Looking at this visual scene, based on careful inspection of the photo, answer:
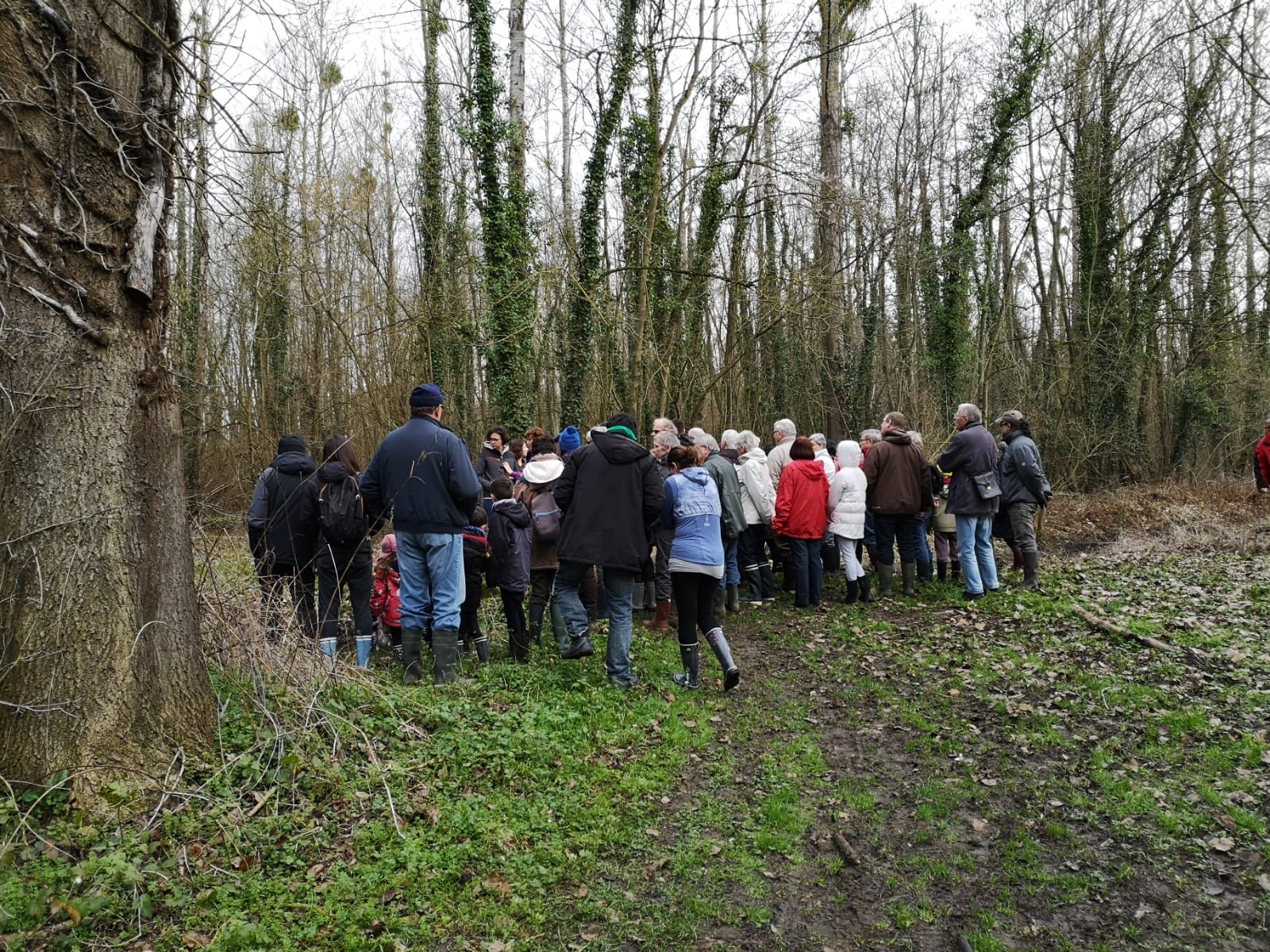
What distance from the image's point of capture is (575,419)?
13.8 m

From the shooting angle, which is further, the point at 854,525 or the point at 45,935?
the point at 854,525

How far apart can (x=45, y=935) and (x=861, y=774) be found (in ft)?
14.5

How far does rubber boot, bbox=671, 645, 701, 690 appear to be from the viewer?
21.5 feet

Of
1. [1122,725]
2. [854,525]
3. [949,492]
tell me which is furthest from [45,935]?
[949,492]

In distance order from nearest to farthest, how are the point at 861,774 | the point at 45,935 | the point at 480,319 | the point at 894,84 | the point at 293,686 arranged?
the point at 45,935
the point at 293,686
the point at 861,774
the point at 480,319
the point at 894,84

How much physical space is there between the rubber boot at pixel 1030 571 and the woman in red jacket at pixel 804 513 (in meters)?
2.60

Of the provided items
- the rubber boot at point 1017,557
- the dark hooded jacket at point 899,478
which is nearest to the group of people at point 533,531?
the dark hooded jacket at point 899,478

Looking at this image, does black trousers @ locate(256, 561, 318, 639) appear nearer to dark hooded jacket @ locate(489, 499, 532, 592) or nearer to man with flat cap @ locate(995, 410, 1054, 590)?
dark hooded jacket @ locate(489, 499, 532, 592)

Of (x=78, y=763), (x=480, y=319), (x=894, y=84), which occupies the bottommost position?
(x=78, y=763)

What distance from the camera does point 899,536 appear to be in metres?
10.0

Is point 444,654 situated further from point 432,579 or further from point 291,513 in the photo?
point 291,513

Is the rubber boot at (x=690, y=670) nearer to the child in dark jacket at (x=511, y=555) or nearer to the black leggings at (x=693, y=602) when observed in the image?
the black leggings at (x=693, y=602)

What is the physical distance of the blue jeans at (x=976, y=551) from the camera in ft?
30.7

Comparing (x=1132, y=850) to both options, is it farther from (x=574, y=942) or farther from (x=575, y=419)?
(x=575, y=419)
